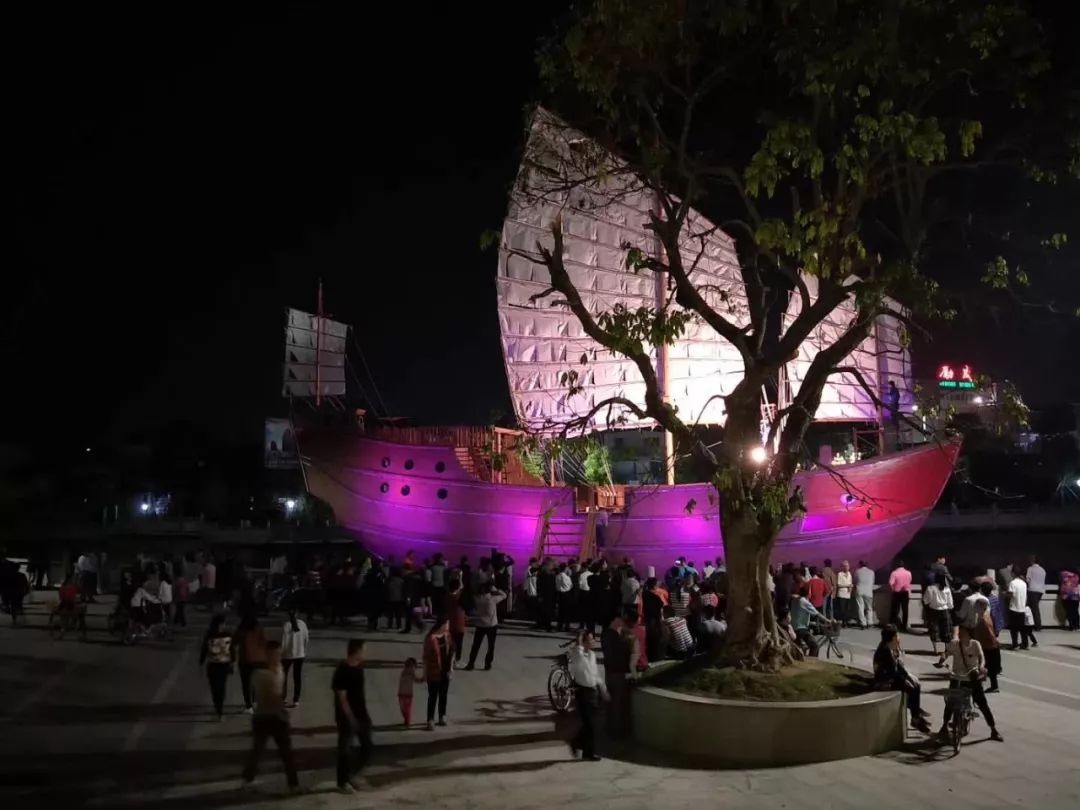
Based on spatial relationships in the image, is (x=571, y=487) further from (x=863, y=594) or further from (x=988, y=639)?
(x=988, y=639)

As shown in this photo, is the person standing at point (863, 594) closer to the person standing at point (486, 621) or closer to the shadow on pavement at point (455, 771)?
the person standing at point (486, 621)

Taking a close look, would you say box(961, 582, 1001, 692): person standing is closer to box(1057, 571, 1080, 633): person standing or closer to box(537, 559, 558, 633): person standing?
box(1057, 571, 1080, 633): person standing

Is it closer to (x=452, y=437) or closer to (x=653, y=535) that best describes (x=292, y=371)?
→ (x=452, y=437)

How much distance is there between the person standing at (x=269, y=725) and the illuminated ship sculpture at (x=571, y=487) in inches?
541

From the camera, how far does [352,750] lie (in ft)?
22.4

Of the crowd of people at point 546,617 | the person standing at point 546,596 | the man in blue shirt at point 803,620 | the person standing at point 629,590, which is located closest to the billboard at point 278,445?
the crowd of people at point 546,617

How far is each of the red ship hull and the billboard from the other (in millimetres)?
29988

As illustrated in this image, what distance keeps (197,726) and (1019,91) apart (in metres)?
9.39

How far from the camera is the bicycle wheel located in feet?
29.4

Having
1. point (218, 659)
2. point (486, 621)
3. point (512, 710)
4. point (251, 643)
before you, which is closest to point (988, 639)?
point (512, 710)

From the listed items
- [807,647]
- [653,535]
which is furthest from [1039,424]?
[807,647]

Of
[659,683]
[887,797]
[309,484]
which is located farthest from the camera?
[309,484]

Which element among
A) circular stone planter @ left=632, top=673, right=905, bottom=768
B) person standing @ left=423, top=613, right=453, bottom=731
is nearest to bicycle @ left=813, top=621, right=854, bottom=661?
circular stone planter @ left=632, top=673, right=905, bottom=768

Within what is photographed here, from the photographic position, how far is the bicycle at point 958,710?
24.2 ft
